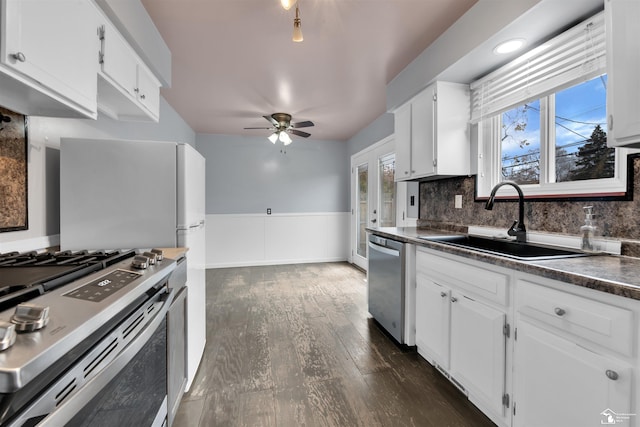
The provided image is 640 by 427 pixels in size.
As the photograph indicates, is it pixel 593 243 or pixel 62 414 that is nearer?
pixel 62 414

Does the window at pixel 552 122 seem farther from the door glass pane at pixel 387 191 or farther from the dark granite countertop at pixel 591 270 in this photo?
the door glass pane at pixel 387 191

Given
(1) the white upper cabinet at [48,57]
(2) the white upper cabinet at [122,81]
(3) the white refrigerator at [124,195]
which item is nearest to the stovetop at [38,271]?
(3) the white refrigerator at [124,195]

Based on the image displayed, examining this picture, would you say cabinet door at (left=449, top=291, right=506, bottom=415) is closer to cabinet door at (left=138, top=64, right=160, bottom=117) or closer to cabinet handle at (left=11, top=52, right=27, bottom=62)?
cabinet handle at (left=11, top=52, right=27, bottom=62)

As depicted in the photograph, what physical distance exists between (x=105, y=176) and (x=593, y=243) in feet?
8.44

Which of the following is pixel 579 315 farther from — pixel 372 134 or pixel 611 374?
pixel 372 134

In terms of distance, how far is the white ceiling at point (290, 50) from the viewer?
1912mm

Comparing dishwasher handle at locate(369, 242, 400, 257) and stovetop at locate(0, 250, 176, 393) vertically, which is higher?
stovetop at locate(0, 250, 176, 393)

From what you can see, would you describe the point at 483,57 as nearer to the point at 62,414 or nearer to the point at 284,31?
the point at 284,31

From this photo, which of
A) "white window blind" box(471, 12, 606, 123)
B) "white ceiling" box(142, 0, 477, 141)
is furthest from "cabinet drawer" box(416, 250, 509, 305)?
"white ceiling" box(142, 0, 477, 141)

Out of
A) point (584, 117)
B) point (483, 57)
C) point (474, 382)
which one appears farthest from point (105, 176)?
point (584, 117)

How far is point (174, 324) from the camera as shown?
4.48 feet

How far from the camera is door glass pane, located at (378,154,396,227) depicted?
4.04 meters

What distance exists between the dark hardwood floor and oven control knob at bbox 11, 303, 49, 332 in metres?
1.34

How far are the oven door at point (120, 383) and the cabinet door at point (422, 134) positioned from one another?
2.11 meters
